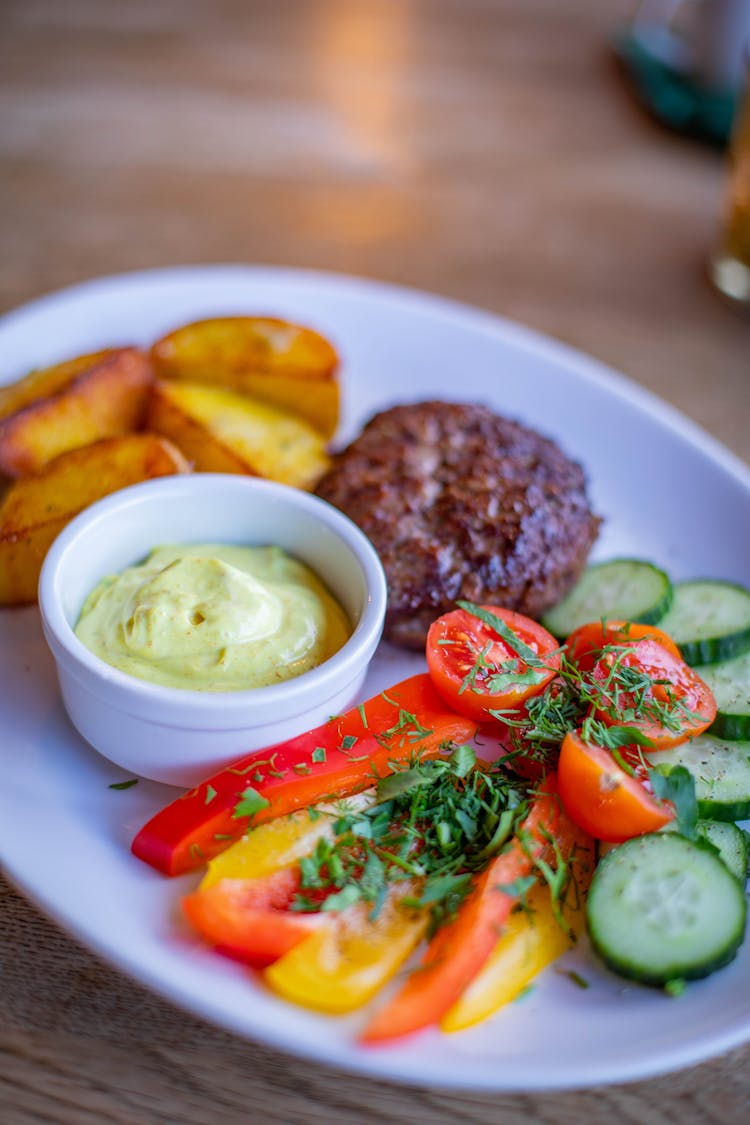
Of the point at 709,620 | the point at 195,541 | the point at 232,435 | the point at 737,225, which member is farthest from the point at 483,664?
the point at 737,225

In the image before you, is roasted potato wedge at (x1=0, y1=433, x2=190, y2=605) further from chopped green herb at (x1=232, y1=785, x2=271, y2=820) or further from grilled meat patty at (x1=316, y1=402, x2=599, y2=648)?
chopped green herb at (x1=232, y1=785, x2=271, y2=820)

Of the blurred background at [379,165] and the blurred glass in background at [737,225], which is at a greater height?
the blurred glass in background at [737,225]

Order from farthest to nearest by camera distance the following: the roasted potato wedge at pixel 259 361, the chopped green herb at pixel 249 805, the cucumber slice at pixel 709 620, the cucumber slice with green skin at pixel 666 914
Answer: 1. the roasted potato wedge at pixel 259 361
2. the cucumber slice at pixel 709 620
3. the chopped green herb at pixel 249 805
4. the cucumber slice with green skin at pixel 666 914

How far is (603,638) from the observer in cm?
249

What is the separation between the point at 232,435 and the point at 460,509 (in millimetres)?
694

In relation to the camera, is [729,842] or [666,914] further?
[729,842]

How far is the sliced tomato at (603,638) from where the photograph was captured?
2.46 m

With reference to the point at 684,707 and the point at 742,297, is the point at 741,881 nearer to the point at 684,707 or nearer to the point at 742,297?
the point at 684,707

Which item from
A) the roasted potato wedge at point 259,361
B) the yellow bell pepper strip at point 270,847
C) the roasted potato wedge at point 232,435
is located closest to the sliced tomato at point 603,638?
the yellow bell pepper strip at point 270,847

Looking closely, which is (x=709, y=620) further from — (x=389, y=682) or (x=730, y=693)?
(x=389, y=682)

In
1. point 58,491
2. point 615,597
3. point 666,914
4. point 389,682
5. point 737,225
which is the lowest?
point 389,682

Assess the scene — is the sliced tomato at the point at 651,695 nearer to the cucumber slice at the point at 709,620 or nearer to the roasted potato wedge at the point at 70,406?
the cucumber slice at the point at 709,620

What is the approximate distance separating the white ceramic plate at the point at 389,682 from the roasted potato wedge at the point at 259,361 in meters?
0.33

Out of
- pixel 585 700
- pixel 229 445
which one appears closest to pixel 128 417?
pixel 229 445
